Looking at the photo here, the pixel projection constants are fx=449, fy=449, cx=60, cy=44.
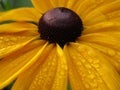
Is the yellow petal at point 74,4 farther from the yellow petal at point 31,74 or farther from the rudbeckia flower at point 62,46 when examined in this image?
the yellow petal at point 31,74

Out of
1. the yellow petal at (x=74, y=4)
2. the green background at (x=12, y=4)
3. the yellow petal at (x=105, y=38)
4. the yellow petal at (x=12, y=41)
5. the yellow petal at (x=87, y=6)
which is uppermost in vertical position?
the green background at (x=12, y=4)

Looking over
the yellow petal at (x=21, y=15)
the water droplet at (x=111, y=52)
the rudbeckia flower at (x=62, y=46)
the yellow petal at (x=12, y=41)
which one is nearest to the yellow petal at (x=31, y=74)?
the rudbeckia flower at (x=62, y=46)

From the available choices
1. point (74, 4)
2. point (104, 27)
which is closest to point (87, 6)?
point (74, 4)

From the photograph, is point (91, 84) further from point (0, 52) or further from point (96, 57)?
point (0, 52)

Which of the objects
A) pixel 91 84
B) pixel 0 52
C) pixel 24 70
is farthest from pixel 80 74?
pixel 0 52


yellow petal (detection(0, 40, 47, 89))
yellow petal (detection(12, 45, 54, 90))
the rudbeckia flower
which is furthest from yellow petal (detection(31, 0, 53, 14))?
yellow petal (detection(12, 45, 54, 90))

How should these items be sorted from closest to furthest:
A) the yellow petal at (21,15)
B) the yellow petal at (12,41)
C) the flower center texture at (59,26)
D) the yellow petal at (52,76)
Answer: the yellow petal at (52,76), the yellow petal at (12,41), the flower center texture at (59,26), the yellow petal at (21,15)
